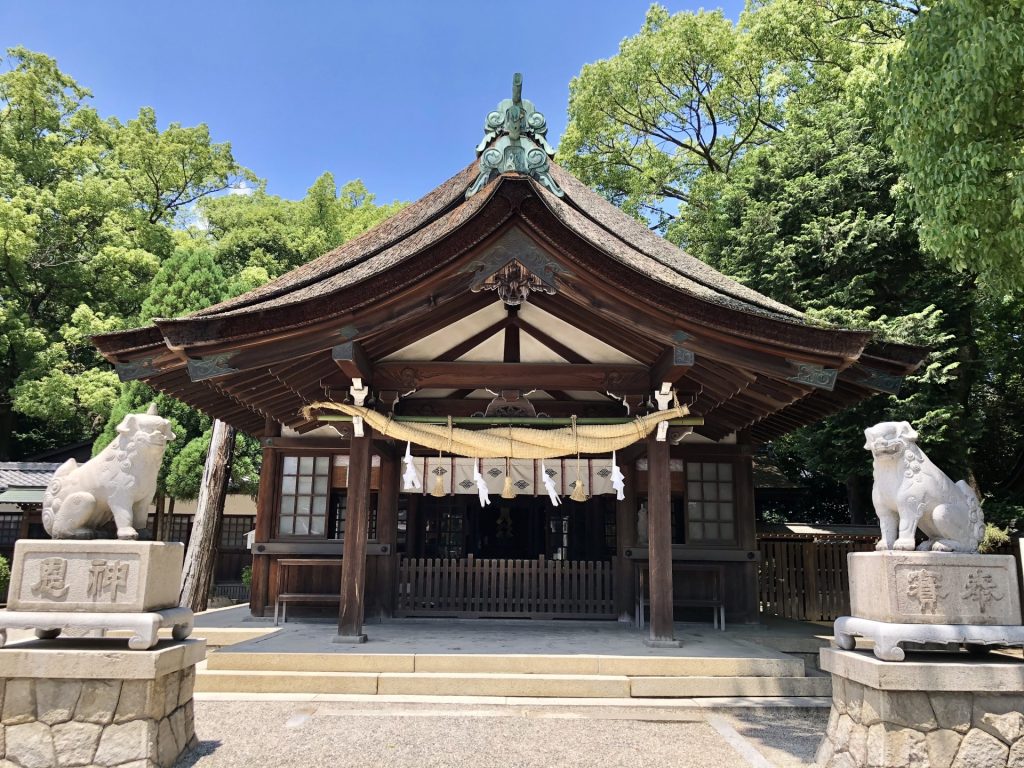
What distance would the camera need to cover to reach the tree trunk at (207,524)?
13227 millimetres

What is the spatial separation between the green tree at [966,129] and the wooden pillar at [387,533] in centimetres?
736

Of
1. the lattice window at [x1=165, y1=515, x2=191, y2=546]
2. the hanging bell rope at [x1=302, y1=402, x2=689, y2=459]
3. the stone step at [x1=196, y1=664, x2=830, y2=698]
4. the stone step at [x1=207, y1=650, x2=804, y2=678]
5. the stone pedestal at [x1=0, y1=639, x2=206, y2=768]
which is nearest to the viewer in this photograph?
the stone pedestal at [x1=0, y1=639, x2=206, y2=768]

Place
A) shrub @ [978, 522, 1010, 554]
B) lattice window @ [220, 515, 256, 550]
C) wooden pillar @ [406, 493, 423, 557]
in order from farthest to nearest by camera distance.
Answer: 1. lattice window @ [220, 515, 256, 550]
2. wooden pillar @ [406, 493, 423, 557]
3. shrub @ [978, 522, 1010, 554]

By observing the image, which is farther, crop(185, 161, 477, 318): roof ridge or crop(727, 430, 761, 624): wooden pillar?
crop(727, 430, 761, 624): wooden pillar

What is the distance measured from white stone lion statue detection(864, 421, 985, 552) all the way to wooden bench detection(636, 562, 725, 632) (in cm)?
486

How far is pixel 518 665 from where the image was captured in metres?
6.71

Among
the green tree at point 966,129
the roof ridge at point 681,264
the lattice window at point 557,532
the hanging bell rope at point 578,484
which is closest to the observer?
the green tree at point 966,129

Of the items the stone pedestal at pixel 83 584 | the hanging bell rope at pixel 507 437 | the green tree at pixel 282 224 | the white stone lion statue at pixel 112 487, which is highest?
the green tree at pixel 282 224

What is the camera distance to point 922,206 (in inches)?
287

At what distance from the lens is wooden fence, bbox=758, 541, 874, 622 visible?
36.6 feet

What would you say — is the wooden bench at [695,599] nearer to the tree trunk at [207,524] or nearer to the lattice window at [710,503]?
the lattice window at [710,503]

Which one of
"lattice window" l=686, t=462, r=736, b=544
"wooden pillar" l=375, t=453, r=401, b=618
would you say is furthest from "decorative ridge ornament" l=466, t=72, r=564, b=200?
"lattice window" l=686, t=462, r=736, b=544

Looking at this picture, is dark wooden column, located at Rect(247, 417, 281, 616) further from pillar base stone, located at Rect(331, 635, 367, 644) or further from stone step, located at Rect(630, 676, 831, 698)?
stone step, located at Rect(630, 676, 831, 698)

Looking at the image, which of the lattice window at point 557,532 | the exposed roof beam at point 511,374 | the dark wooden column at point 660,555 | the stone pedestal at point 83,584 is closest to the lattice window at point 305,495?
the exposed roof beam at point 511,374
